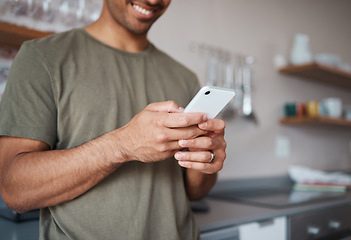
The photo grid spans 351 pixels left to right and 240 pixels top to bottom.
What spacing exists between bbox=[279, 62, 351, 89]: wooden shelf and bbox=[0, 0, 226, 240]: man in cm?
157

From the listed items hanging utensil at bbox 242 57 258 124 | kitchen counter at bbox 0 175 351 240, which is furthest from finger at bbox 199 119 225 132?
hanging utensil at bbox 242 57 258 124

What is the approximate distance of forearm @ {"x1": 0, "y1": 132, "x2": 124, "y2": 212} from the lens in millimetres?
663

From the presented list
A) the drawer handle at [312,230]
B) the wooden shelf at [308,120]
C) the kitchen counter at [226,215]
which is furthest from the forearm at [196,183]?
the wooden shelf at [308,120]

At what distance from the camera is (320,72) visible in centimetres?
234

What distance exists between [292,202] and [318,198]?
9.0 inches

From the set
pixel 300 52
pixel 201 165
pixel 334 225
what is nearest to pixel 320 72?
pixel 300 52

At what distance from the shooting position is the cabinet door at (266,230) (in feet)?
3.84

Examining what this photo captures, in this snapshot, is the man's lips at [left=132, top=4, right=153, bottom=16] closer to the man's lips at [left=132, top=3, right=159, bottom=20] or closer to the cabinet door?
the man's lips at [left=132, top=3, right=159, bottom=20]

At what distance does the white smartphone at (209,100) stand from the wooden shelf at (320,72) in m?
1.76

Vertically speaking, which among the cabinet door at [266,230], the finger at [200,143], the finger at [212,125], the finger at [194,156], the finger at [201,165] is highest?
the finger at [212,125]

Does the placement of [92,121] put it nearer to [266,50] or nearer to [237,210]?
[237,210]

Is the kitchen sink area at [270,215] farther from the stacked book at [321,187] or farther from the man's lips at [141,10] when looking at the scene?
the man's lips at [141,10]

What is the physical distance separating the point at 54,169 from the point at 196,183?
16.1 inches

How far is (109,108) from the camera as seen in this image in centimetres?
80
